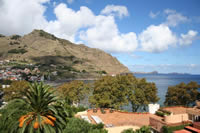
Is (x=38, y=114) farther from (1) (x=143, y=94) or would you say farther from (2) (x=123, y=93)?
(1) (x=143, y=94)

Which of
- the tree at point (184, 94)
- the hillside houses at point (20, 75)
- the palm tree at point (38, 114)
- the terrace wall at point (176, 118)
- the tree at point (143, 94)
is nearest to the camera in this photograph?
the palm tree at point (38, 114)

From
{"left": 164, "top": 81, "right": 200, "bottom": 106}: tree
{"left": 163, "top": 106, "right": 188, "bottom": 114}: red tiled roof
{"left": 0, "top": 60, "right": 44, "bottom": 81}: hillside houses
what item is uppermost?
{"left": 0, "top": 60, "right": 44, "bottom": 81}: hillside houses

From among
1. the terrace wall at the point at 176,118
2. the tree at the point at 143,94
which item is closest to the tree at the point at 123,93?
the tree at the point at 143,94

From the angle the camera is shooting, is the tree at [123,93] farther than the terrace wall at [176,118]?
Yes

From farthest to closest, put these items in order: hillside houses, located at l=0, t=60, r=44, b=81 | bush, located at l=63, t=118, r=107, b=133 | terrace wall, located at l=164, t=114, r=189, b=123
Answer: hillside houses, located at l=0, t=60, r=44, b=81 < terrace wall, located at l=164, t=114, r=189, b=123 < bush, located at l=63, t=118, r=107, b=133

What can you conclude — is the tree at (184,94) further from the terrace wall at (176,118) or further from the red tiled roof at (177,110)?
the terrace wall at (176,118)

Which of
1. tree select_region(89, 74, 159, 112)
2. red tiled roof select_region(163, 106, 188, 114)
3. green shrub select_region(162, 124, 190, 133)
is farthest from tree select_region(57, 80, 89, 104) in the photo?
green shrub select_region(162, 124, 190, 133)

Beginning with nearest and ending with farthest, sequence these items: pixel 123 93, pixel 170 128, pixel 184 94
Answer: pixel 170 128 < pixel 123 93 < pixel 184 94

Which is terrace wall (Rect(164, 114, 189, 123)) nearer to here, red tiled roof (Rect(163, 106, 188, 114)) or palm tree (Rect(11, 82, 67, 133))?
red tiled roof (Rect(163, 106, 188, 114))

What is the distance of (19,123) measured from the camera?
40.1ft

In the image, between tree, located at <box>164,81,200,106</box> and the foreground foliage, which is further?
tree, located at <box>164,81,200,106</box>

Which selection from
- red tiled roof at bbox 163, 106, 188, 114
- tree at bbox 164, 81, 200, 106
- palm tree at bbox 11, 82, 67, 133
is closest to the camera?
palm tree at bbox 11, 82, 67, 133

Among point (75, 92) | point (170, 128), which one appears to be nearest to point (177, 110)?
point (170, 128)

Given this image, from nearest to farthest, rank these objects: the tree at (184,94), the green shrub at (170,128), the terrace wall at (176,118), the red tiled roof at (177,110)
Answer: the green shrub at (170,128) → the terrace wall at (176,118) → the red tiled roof at (177,110) → the tree at (184,94)
